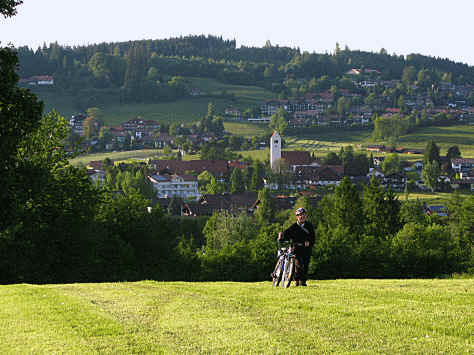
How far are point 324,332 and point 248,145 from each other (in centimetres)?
17160

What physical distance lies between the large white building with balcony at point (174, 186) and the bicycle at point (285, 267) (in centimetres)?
11855

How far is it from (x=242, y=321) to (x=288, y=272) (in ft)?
13.7

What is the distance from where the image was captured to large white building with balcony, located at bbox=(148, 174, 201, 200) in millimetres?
135250

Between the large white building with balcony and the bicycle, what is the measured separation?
4667 inches

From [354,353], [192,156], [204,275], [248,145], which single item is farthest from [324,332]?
[248,145]

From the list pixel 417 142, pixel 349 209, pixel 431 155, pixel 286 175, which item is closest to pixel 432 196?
pixel 286 175

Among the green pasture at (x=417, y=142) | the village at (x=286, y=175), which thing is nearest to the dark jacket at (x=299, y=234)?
the village at (x=286, y=175)

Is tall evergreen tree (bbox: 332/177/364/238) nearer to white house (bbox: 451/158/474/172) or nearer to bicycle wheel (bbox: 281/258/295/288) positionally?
bicycle wheel (bbox: 281/258/295/288)

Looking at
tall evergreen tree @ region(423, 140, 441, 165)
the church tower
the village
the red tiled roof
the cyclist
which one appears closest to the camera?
the cyclist

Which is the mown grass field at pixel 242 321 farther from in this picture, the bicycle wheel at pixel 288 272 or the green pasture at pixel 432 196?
the green pasture at pixel 432 196

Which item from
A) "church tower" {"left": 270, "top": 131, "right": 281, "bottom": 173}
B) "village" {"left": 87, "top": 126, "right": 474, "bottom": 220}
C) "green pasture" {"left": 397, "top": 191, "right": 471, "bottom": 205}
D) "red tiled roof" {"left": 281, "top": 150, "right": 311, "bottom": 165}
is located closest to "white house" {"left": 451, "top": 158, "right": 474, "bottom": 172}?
"village" {"left": 87, "top": 126, "right": 474, "bottom": 220}

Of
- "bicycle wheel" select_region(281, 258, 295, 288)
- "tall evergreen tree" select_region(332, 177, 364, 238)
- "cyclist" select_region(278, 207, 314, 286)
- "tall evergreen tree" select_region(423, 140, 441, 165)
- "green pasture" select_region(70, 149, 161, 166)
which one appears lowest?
"green pasture" select_region(70, 149, 161, 166)

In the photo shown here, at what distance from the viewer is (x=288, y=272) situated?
1567cm

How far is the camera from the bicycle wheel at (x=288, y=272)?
15.6 meters
